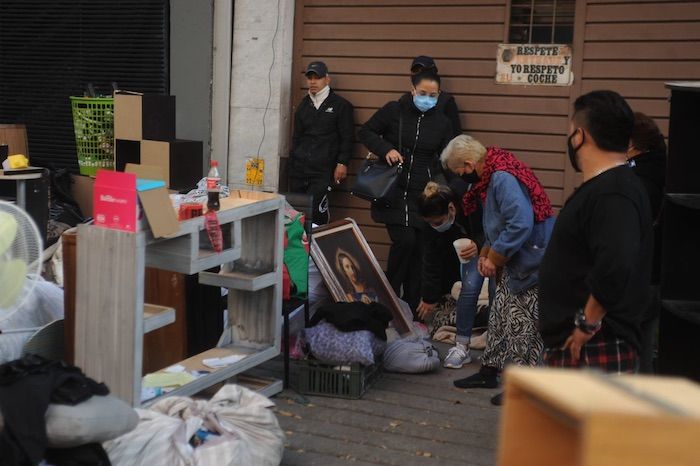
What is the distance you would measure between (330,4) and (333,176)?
1.63m

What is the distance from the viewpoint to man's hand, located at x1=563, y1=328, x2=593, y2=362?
4.05 m

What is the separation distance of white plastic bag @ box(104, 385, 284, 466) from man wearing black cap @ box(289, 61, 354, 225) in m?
4.00

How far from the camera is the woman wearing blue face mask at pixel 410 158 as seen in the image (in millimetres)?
8055

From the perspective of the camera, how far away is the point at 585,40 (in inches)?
323

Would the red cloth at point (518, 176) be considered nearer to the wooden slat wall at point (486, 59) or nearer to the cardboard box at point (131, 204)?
the cardboard box at point (131, 204)

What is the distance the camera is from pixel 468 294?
6836mm

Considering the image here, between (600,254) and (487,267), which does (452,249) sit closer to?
(487,267)

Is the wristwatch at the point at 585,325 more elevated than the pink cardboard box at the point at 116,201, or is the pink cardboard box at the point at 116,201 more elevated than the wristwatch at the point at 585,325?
the pink cardboard box at the point at 116,201

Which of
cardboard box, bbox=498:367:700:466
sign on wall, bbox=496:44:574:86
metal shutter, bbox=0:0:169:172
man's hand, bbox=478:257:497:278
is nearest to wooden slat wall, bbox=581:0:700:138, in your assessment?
sign on wall, bbox=496:44:574:86

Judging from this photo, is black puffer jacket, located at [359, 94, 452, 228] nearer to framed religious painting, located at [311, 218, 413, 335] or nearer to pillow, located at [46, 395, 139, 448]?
framed religious painting, located at [311, 218, 413, 335]

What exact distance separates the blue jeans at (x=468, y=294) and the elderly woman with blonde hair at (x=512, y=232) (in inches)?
24.8

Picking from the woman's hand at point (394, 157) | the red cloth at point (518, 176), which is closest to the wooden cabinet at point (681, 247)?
the red cloth at point (518, 176)

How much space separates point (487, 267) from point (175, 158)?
135 inches

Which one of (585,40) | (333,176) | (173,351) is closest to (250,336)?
(173,351)
